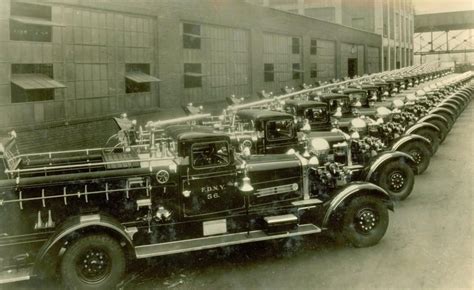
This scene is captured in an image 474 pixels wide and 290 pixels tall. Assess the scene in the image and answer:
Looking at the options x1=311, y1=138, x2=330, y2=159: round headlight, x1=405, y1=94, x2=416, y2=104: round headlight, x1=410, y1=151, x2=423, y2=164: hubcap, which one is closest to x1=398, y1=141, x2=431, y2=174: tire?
x1=410, y1=151, x2=423, y2=164: hubcap

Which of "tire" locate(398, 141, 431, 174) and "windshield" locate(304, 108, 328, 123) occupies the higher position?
"windshield" locate(304, 108, 328, 123)

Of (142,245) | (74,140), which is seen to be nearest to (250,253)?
(142,245)

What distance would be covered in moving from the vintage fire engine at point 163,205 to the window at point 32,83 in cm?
509

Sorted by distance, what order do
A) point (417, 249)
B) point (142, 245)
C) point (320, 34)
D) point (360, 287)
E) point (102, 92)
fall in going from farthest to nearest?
point (320, 34) → point (102, 92) → point (417, 249) → point (142, 245) → point (360, 287)

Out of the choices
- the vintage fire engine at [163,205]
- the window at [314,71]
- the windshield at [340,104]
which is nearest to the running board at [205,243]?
the vintage fire engine at [163,205]

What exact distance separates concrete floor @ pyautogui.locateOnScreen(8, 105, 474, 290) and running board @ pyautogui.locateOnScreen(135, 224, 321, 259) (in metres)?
0.41

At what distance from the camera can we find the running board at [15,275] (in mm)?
5399

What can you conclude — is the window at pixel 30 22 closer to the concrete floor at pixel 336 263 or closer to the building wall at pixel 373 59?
the concrete floor at pixel 336 263

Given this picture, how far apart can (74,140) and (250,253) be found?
8.11 metres

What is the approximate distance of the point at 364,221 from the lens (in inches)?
277

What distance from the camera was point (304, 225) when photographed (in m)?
6.97

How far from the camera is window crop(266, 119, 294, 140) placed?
29.0 ft

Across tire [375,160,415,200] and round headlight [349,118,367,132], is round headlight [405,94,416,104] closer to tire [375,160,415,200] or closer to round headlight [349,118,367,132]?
round headlight [349,118,367,132]

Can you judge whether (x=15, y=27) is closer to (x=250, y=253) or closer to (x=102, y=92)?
(x=102, y=92)
